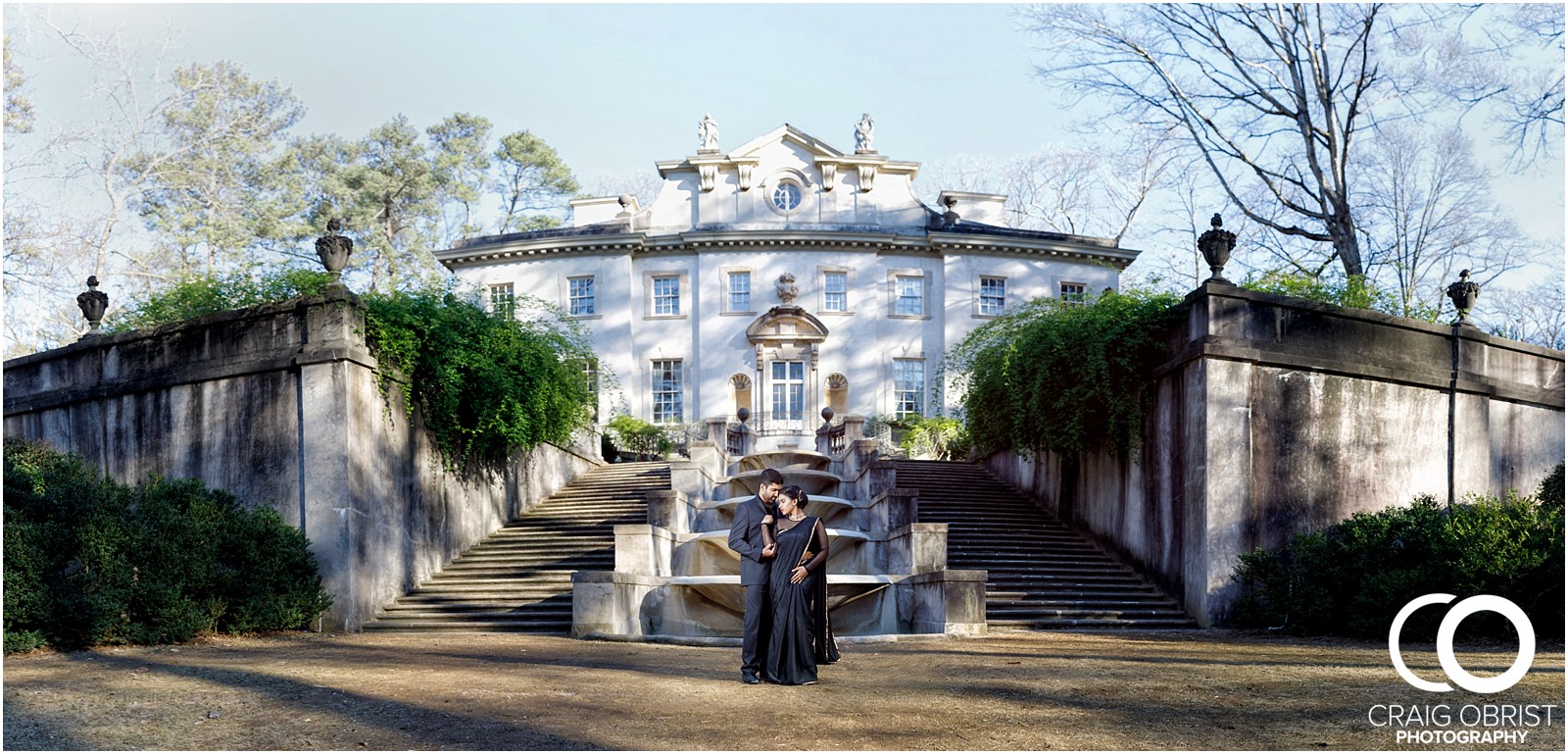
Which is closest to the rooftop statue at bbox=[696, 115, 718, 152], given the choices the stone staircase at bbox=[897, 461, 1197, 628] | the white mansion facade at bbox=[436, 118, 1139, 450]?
the white mansion facade at bbox=[436, 118, 1139, 450]

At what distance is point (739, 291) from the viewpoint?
37.3m

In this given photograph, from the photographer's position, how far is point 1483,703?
8.45 m

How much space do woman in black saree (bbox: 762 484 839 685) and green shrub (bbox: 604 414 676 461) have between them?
74.9 ft

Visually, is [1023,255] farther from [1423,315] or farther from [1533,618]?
[1533,618]

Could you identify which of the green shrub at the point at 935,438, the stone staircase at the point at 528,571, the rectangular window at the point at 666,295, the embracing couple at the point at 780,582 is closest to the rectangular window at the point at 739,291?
the rectangular window at the point at 666,295

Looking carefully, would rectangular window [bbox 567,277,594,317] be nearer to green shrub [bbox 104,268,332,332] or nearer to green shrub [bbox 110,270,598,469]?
green shrub [bbox 110,270,598,469]

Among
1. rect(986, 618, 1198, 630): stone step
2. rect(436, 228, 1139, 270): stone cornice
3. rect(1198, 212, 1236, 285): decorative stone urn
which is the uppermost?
rect(436, 228, 1139, 270): stone cornice

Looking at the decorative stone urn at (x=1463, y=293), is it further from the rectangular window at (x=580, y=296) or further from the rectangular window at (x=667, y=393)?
the rectangular window at (x=580, y=296)

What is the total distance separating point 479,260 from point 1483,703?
3310 centimetres

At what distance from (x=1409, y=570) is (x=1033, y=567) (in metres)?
5.56

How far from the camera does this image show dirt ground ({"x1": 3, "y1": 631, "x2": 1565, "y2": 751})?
7.42m

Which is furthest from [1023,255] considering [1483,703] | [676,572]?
[1483,703]

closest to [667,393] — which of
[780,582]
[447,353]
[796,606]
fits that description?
[447,353]

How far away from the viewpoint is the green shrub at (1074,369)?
685 inches
